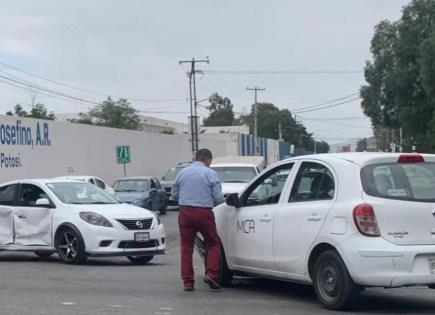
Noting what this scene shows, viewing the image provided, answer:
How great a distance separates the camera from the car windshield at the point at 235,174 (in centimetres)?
2430

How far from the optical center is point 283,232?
9.88m

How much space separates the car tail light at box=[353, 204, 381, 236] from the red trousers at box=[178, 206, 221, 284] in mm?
2423

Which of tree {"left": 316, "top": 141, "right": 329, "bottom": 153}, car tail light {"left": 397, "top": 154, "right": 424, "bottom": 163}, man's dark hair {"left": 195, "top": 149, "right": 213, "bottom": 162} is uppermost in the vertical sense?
tree {"left": 316, "top": 141, "right": 329, "bottom": 153}

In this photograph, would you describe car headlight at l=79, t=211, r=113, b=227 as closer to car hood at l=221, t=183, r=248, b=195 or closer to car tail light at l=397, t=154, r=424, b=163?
car tail light at l=397, t=154, r=424, b=163

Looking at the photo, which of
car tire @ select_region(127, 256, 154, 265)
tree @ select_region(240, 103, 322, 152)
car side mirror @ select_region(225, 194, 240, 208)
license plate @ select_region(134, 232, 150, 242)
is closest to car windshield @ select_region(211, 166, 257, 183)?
car tire @ select_region(127, 256, 154, 265)

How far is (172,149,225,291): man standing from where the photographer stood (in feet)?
35.1

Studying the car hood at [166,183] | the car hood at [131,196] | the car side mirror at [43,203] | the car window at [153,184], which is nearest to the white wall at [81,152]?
the car hood at [166,183]

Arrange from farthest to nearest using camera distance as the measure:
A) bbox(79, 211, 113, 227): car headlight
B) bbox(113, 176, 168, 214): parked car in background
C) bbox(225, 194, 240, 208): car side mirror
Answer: bbox(113, 176, 168, 214): parked car in background, bbox(79, 211, 113, 227): car headlight, bbox(225, 194, 240, 208): car side mirror

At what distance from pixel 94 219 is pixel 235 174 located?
10468 mm

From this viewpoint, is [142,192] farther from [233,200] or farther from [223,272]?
[233,200]

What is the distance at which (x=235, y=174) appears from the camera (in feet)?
80.9

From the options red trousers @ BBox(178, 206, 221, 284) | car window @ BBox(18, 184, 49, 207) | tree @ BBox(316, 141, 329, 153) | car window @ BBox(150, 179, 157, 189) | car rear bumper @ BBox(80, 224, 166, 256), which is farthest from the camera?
tree @ BBox(316, 141, 329, 153)

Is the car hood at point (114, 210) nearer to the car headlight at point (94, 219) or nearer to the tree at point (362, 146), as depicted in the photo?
the car headlight at point (94, 219)

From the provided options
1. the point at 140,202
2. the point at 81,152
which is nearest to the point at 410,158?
the point at 140,202
